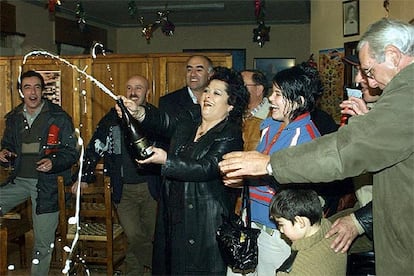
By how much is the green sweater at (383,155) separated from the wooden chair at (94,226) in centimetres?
203

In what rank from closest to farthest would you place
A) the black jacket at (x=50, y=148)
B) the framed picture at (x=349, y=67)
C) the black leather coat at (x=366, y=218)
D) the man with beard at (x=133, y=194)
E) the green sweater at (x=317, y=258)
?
the green sweater at (x=317, y=258), the black leather coat at (x=366, y=218), the black jacket at (x=50, y=148), the man with beard at (x=133, y=194), the framed picture at (x=349, y=67)

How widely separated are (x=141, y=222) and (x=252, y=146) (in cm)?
111

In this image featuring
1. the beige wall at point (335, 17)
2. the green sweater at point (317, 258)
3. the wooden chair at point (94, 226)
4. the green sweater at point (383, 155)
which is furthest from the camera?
the beige wall at point (335, 17)

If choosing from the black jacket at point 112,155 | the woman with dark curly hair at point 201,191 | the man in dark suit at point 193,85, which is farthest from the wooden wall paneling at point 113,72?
the woman with dark curly hair at point 201,191

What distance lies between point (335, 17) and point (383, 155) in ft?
14.4

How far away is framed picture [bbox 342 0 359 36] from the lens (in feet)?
16.3

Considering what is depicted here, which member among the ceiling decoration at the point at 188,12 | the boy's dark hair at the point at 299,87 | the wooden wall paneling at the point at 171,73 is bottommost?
the boy's dark hair at the point at 299,87

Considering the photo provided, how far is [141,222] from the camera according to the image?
371 centimetres

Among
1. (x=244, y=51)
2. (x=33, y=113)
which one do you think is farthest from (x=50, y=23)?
(x=33, y=113)

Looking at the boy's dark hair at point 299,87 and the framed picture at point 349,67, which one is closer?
the boy's dark hair at point 299,87

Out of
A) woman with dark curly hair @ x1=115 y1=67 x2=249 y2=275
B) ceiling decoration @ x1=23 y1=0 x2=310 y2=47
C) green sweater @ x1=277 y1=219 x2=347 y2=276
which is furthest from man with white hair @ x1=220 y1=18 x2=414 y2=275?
ceiling decoration @ x1=23 y1=0 x2=310 y2=47

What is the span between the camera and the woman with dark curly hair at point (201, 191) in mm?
2295

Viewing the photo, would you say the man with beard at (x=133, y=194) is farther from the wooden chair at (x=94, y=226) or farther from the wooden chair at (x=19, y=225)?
the wooden chair at (x=19, y=225)

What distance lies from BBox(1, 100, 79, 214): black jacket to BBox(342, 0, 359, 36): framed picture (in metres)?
2.84
